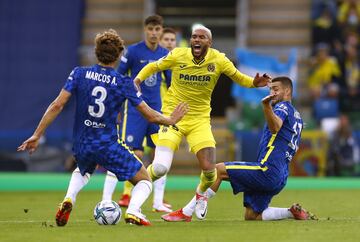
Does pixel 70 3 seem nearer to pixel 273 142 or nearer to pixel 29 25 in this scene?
pixel 29 25

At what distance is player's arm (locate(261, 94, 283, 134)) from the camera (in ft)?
32.9

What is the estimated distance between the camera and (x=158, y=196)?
12.7m

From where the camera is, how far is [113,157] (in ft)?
31.6

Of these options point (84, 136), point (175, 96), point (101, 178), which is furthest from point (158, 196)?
point (101, 178)

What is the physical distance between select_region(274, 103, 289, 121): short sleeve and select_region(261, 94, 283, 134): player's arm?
0.06m

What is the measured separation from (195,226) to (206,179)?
1263mm

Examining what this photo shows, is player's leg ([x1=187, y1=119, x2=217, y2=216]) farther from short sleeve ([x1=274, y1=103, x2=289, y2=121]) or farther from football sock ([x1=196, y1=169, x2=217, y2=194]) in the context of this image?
short sleeve ([x1=274, y1=103, x2=289, y2=121])

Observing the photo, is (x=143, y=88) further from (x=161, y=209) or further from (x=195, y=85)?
(x=195, y=85)

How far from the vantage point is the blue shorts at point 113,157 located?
31.6 ft

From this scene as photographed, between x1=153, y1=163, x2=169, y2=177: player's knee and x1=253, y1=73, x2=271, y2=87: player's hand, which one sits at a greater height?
x1=253, y1=73, x2=271, y2=87: player's hand

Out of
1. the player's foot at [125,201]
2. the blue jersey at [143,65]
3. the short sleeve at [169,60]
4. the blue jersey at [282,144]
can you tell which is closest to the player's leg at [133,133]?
the player's foot at [125,201]

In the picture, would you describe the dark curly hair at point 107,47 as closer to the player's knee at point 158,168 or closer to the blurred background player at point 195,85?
the blurred background player at point 195,85

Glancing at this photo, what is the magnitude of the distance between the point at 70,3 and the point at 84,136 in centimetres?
1607

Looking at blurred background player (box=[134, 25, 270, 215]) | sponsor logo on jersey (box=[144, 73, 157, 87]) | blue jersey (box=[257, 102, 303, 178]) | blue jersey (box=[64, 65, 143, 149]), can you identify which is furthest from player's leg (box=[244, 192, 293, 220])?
sponsor logo on jersey (box=[144, 73, 157, 87])
